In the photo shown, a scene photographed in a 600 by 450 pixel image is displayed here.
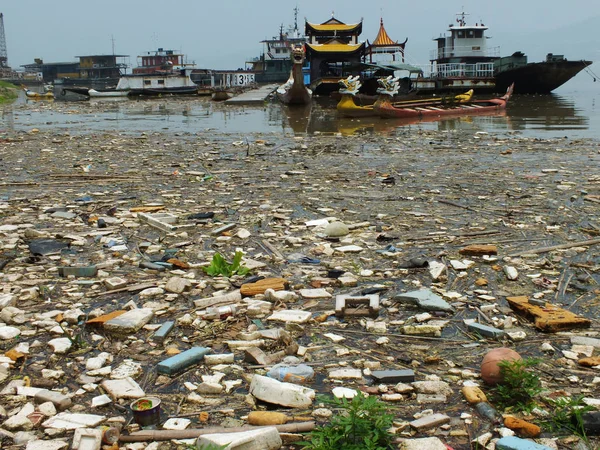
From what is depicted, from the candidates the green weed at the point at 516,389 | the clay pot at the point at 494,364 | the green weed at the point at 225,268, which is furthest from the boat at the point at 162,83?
the green weed at the point at 516,389

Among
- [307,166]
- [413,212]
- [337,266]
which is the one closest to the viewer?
[337,266]

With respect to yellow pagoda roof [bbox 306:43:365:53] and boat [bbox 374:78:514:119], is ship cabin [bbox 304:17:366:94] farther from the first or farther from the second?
boat [bbox 374:78:514:119]

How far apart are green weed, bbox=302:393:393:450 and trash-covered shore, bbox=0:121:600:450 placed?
0.13 meters

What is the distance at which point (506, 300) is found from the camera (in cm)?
408

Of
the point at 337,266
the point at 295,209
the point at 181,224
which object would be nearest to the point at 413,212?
the point at 295,209

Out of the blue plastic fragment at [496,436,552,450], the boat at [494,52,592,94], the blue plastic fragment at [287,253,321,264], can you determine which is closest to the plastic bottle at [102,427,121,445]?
the blue plastic fragment at [496,436,552,450]

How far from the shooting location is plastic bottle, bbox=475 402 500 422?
2650 millimetres

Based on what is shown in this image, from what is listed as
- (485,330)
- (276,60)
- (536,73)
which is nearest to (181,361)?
(485,330)

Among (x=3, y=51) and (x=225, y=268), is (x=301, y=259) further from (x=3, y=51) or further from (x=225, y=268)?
(x=3, y=51)

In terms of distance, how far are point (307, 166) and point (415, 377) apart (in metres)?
7.60

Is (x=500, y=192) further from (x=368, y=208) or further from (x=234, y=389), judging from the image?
(x=234, y=389)

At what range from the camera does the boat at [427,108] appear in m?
21.8

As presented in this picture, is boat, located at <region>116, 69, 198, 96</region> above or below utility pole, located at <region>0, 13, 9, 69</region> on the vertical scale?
below

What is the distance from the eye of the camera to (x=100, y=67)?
3799 inches
